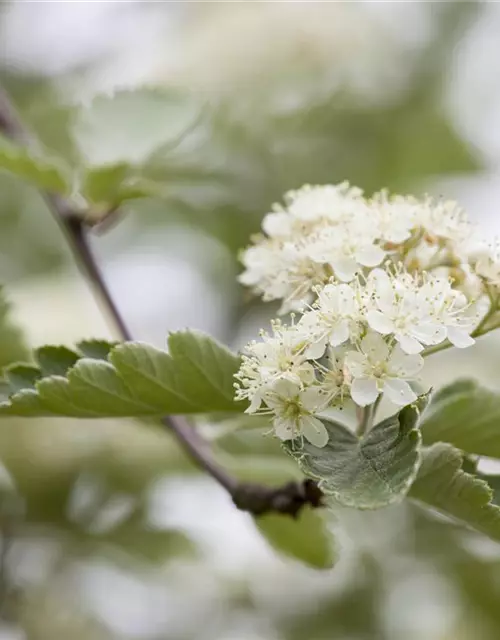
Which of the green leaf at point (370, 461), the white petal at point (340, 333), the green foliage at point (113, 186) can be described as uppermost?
the green foliage at point (113, 186)

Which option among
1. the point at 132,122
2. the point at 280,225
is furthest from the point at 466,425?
the point at 132,122

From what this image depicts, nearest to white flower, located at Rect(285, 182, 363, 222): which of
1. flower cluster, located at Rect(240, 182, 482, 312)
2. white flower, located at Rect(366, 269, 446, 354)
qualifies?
flower cluster, located at Rect(240, 182, 482, 312)

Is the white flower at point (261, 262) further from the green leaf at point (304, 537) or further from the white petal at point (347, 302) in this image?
the green leaf at point (304, 537)

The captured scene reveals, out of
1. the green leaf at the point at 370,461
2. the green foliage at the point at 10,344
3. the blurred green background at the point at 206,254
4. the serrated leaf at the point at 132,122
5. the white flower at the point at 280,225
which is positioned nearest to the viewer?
the green leaf at the point at 370,461

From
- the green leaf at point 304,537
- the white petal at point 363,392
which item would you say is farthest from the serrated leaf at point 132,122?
the white petal at point 363,392

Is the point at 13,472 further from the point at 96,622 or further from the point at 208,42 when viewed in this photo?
the point at 208,42

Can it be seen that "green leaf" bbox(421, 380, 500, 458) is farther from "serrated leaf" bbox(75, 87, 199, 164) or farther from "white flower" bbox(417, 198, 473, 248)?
"serrated leaf" bbox(75, 87, 199, 164)

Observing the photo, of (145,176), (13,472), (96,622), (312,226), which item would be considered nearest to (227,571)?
(96,622)
